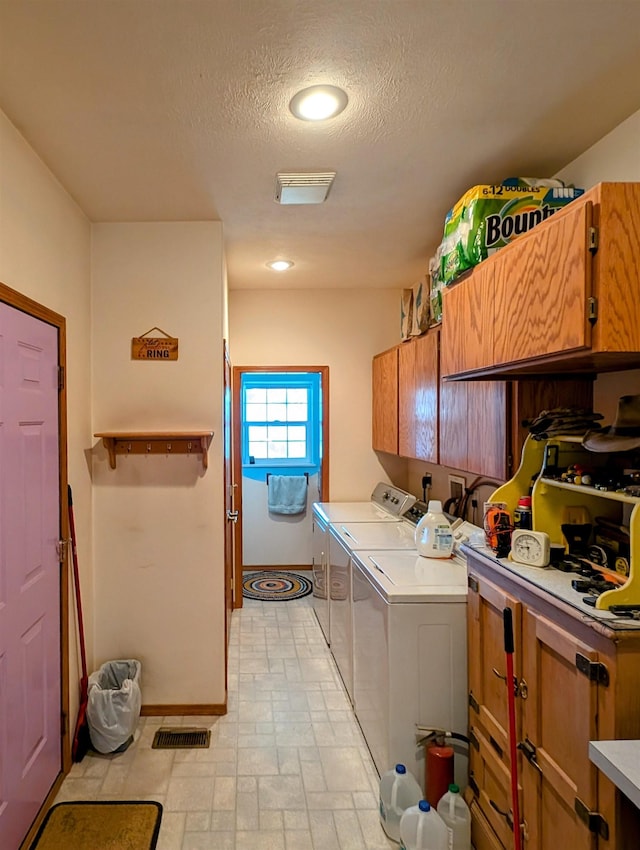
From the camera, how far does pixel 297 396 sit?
17.1 ft

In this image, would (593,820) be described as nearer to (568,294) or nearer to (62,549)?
(568,294)

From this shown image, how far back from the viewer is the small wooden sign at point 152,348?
8.67 ft

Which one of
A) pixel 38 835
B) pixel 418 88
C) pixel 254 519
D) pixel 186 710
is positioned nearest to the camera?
pixel 418 88

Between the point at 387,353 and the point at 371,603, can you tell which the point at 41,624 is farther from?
the point at 387,353

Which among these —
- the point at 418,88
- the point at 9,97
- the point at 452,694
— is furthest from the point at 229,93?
the point at 452,694

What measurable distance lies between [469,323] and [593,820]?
58.1 inches

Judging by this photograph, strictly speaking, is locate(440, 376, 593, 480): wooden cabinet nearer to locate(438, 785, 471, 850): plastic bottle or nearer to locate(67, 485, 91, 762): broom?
locate(438, 785, 471, 850): plastic bottle

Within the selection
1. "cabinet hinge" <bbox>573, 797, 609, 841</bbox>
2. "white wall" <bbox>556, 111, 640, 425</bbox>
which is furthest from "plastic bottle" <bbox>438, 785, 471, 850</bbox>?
"white wall" <bbox>556, 111, 640, 425</bbox>

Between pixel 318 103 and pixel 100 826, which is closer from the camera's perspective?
pixel 318 103

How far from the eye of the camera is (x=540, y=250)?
139 cm

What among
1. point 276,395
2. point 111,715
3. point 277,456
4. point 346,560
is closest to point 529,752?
point 346,560

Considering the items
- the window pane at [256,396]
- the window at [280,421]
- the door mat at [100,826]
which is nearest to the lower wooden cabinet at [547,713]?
the door mat at [100,826]

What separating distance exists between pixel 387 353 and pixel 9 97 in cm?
275

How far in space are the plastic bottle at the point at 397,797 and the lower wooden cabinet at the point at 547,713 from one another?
0.74 ft
